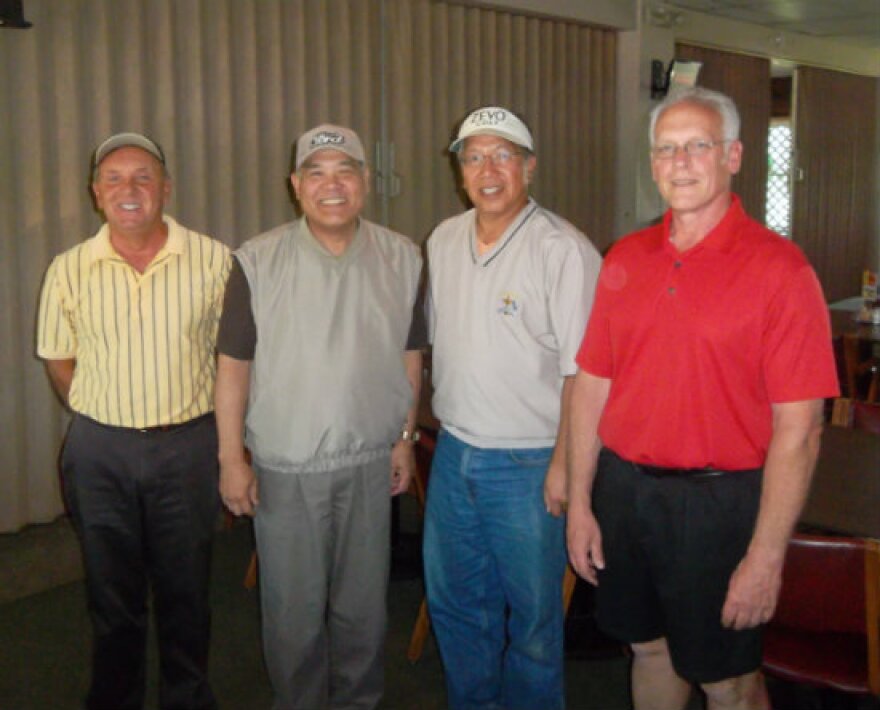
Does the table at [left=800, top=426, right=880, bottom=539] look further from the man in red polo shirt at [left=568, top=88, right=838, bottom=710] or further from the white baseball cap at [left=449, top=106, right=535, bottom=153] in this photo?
the white baseball cap at [left=449, top=106, right=535, bottom=153]

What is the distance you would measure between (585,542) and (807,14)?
21.0 ft

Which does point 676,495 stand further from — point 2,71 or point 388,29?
point 388,29

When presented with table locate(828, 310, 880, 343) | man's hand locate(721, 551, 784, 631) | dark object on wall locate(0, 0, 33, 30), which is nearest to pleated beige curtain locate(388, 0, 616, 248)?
table locate(828, 310, 880, 343)

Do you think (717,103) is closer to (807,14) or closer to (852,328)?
(852,328)

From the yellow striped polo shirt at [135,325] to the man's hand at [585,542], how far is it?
0.97 m

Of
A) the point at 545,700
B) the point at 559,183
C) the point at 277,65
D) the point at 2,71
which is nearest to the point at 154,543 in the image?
the point at 545,700

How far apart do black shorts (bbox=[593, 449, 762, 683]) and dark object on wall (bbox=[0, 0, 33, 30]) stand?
2748 millimetres

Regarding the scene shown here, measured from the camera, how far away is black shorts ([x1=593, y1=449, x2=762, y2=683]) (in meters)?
1.86

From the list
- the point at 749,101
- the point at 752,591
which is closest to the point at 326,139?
the point at 752,591

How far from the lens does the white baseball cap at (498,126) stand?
224 cm

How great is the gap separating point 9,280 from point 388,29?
7.71 ft

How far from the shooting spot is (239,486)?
90.1 inches

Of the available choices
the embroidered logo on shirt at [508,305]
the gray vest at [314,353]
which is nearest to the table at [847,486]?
the embroidered logo on shirt at [508,305]

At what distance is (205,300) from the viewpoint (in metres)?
2.36
